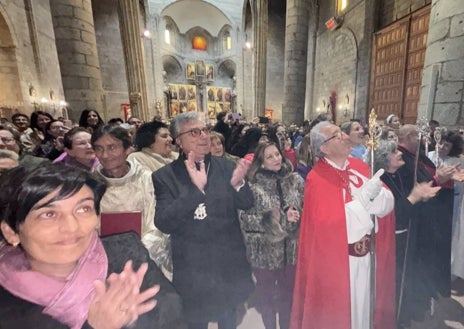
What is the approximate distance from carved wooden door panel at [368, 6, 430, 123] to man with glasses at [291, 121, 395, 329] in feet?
30.1

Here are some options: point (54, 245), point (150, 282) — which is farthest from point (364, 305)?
point (54, 245)

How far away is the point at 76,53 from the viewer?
18.1 ft

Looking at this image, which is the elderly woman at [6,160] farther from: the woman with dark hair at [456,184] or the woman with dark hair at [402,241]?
the woman with dark hair at [456,184]

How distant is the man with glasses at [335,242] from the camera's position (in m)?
1.96

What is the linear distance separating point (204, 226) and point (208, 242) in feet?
0.43

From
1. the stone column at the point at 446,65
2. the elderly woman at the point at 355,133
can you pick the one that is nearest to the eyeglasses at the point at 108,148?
the elderly woman at the point at 355,133

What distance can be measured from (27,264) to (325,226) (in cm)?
186

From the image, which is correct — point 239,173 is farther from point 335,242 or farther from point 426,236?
point 426,236

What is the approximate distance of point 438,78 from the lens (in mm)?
3801

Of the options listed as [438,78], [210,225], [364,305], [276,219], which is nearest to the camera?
[210,225]

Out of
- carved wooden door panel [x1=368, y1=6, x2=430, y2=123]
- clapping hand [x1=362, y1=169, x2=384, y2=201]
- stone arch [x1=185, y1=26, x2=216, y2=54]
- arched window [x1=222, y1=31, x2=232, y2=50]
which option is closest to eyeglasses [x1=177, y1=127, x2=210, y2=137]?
clapping hand [x1=362, y1=169, x2=384, y2=201]

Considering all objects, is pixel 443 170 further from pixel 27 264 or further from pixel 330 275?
pixel 27 264

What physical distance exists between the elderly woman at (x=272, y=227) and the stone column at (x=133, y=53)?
11854 mm

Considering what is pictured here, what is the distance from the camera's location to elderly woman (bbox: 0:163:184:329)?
3.10ft
